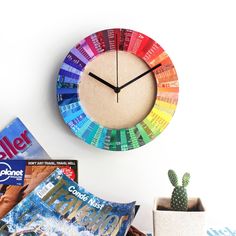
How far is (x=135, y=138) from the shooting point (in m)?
1.30

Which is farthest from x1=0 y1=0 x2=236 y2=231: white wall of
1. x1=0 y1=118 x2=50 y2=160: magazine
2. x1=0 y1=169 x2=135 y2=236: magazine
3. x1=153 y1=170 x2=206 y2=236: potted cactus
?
x1=153 y1=170 x2=206 y2=236: potted cactus

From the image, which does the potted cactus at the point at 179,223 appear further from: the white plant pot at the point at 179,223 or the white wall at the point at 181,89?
the white wall at the point at 181,89

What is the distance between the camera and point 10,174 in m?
1.32

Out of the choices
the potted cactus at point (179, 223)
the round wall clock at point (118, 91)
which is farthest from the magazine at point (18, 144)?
the potted cactus at point (179, 223)

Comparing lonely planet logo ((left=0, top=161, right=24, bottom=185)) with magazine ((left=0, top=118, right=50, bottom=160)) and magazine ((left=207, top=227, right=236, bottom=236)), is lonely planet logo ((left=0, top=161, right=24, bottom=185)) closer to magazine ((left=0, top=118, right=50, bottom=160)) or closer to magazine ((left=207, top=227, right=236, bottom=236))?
magazine ((left=0, top=118, right=50, bottom=160))

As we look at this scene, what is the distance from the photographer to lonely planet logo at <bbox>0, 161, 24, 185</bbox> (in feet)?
4.32

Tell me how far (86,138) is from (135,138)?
145 millimetres

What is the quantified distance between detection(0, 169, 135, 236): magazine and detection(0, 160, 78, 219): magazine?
54mm

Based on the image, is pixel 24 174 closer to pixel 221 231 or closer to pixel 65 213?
pixel 65 213

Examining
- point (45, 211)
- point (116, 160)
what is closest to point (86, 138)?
point (116, 160)

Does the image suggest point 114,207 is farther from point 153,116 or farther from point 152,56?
point 152,56

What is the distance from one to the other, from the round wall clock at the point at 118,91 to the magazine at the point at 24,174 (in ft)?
0.38

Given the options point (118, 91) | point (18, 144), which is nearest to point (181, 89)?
point (118, 91)

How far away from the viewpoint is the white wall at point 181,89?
1.31m
